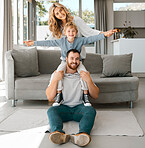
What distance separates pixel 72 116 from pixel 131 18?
23.6ft

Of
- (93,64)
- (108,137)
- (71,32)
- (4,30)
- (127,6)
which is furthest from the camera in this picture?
(127,6)

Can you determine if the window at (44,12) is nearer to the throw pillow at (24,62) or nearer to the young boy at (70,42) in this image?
the throw pillow at (24,62)

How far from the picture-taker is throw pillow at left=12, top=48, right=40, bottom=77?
320 centimetres

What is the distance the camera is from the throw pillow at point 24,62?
10.5 ft

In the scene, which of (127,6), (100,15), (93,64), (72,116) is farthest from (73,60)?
(127,6)

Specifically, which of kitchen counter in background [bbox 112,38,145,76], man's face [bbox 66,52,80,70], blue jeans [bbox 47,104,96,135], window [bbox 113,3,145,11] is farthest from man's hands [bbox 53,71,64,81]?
window [bbox 113,3,145,11]

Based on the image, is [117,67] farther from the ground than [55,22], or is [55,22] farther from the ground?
[55,22]

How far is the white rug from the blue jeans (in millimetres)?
86

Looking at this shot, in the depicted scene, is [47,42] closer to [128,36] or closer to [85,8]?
[128,36]

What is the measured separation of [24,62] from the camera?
3242mm

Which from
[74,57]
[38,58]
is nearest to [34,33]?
[38,58]

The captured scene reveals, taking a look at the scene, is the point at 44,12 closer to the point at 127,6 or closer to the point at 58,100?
the point at 127,6

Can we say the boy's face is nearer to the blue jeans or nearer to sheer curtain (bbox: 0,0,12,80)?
the blue jeans

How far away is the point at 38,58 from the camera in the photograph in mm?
3740
